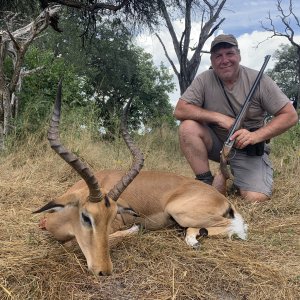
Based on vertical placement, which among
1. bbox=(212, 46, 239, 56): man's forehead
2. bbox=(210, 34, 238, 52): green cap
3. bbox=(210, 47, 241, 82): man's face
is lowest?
bbox=(210, 47, 241, 82): man's face

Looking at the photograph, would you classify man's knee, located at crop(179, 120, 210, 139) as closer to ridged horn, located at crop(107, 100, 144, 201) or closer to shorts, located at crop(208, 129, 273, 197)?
shorts, located at crop(208, 129, 273, 197)

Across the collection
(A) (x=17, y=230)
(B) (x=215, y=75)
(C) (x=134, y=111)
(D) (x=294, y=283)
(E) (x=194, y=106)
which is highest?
(B) (x=215, y=75)

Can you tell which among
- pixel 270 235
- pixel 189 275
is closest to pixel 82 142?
pixel 270 235

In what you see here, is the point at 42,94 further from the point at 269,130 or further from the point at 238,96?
the point at 269,130

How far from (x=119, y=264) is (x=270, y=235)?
162 cm

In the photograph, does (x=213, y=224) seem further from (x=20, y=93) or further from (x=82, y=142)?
(x=20, y=93)

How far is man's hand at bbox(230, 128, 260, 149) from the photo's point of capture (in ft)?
16.5

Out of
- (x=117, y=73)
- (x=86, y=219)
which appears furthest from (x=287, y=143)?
(x=117, y=73)

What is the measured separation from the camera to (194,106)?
5477mm

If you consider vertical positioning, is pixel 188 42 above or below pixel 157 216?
above

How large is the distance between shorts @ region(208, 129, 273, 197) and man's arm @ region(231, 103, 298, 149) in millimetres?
325

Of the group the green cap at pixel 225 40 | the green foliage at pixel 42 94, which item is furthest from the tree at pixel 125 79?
the green cap at pixel 225 40

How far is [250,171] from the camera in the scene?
17.8 feet

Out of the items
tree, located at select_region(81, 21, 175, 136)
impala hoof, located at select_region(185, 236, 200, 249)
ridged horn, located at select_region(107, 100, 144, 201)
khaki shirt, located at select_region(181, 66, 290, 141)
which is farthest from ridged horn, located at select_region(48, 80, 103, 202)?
tree, located at select_region(81, 21, 175, 136)
